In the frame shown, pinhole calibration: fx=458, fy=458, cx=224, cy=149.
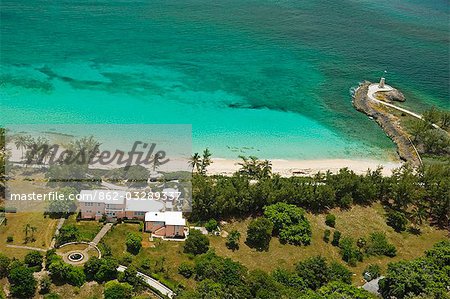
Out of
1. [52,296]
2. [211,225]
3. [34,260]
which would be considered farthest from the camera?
[211,225]

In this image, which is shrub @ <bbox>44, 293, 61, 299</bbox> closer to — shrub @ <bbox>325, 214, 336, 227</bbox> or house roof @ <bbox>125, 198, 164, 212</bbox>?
house roof @ <bbox>125, 198, 164, 212</bbox>

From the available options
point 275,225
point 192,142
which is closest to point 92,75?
point 192,142

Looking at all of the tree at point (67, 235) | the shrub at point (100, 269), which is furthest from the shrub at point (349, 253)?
the tree at point (67, 235)

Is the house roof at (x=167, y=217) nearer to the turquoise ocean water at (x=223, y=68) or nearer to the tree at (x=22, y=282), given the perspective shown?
the tree at (x=22, y=282)

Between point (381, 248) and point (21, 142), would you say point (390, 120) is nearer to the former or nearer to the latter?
point (381, 248)

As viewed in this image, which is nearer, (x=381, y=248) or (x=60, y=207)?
(x=381, y=248)

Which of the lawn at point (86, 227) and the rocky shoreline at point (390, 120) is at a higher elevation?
the rocky shoreline at point (390, 120)

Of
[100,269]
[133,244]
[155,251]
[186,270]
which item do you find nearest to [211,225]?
[155,251]
